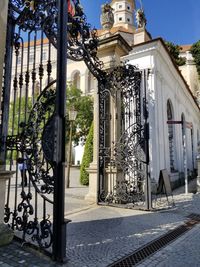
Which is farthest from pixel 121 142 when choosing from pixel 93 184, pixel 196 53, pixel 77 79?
pixel 77 79

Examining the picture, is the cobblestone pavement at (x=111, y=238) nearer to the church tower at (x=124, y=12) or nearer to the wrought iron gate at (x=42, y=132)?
the wrought iron gate at (x=42, y=132)

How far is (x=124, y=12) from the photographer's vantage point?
57.0m

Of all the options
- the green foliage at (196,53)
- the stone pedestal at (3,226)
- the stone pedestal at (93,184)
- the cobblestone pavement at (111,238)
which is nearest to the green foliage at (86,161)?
the stone pedestal at (93,184)

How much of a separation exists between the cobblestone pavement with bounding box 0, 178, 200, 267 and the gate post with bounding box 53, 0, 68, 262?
0.25 metres

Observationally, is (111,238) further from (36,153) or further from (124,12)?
(124,12)

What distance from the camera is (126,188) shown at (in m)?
6.92

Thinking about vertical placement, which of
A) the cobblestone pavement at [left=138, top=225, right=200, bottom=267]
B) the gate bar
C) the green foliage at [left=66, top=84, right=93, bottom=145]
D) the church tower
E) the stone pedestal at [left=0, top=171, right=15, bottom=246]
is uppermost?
the church tower

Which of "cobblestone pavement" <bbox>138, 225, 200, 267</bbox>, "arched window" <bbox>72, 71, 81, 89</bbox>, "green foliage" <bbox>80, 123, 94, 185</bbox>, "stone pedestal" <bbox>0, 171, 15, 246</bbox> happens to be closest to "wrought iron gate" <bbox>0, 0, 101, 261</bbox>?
"stone pedestal" <bbox>0, 171, 15, 246</bbox>

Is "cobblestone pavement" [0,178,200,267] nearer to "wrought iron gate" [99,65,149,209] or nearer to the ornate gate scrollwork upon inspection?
the ornate gate scrollwork

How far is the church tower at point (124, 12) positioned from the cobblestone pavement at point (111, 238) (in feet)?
183

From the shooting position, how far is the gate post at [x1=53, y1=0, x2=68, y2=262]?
10.3ft

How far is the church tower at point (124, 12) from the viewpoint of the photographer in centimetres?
5647

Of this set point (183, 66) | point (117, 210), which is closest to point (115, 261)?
point (117, 210)

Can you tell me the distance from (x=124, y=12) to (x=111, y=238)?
60289 millimetres
